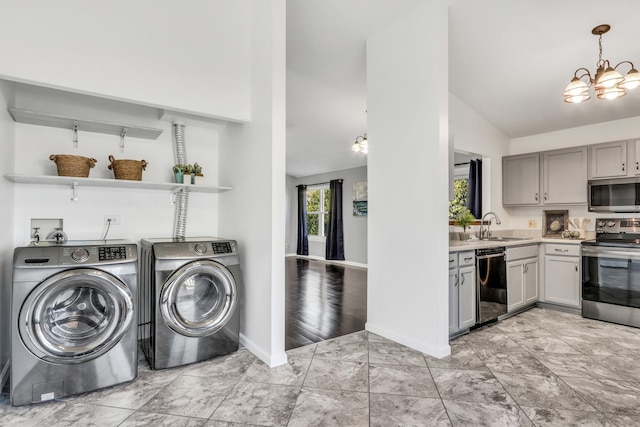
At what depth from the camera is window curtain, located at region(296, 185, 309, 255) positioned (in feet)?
30.7

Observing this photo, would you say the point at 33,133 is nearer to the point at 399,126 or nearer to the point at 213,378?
the point at 213,378

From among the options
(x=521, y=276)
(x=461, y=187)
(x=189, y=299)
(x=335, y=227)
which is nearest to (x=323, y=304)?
(x=189, y=299)

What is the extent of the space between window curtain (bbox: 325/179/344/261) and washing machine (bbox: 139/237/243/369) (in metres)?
5.69

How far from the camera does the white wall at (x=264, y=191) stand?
2520 mm

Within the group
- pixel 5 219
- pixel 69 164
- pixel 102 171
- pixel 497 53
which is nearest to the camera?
pixel 5 219

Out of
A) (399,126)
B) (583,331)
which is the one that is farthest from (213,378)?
(583,331)

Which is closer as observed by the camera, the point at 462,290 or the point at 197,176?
the point at 197,176

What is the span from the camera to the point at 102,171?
276 centimetres

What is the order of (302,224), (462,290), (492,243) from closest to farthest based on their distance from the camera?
(462,290)
(492,243)
(302,224)

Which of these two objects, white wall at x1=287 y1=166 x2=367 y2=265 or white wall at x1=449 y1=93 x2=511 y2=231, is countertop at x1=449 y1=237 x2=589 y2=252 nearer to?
white wall at x1=449 y1=93 x2=511 y2=231

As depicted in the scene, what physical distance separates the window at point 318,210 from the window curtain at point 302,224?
19 cm

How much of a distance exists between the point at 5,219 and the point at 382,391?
2.69 m

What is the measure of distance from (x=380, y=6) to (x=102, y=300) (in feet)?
10.4

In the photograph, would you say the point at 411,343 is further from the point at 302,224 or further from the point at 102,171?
the point at 302,224
